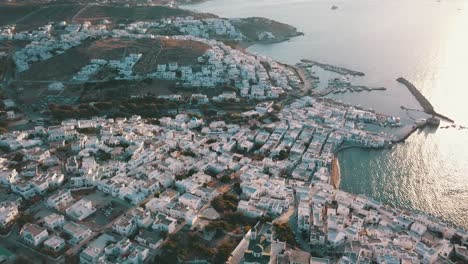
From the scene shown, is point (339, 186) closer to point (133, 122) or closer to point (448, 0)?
point (133, 122)

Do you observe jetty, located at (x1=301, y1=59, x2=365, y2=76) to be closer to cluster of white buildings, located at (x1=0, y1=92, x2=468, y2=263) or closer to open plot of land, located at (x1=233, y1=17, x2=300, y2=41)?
open plot of land, located at (x1=233, y1=17, x2=300, y2=41)

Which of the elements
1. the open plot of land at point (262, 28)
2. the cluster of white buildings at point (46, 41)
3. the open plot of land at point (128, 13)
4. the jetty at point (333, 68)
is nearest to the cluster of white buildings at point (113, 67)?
the cluster of white buildings at point (46, 41)

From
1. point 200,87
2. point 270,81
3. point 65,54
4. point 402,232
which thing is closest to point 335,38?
point 270,81

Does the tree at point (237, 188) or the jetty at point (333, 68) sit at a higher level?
the jetty at point (333, 68)

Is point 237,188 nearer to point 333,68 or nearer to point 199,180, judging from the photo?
point 199,180

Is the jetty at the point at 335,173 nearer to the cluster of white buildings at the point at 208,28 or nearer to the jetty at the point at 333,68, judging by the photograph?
the jetty at the point at 333,68

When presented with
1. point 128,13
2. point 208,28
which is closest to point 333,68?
point 208,28
